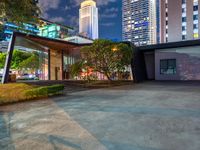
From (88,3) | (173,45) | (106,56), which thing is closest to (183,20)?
(173,45)

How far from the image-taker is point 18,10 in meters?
8.19

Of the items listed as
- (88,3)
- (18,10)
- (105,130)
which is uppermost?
(88,3)

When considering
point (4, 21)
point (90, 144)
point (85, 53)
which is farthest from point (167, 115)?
point (85, 53)

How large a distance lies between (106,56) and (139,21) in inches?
4608

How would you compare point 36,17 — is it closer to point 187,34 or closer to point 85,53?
point 85,53

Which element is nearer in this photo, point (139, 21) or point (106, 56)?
point (106, 56)

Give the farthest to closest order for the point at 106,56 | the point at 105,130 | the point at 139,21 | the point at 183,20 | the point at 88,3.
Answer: the point at 88,3, the point at 139,21, the point at 183,20, the point at 106,56, the point at 105,130

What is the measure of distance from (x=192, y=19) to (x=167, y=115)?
1997 inches

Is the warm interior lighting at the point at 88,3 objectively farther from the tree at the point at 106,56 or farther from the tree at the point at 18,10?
the tree at the point at 18,10

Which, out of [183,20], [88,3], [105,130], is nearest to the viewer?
[105,130]

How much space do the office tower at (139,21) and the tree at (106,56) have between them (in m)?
101

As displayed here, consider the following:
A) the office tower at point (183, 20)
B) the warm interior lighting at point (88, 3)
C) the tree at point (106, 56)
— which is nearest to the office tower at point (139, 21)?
the warm interior lighting at point (88, 3)

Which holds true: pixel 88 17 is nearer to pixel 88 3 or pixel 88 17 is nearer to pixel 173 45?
pixel 88 3

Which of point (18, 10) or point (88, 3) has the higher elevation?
point (88, 3)
